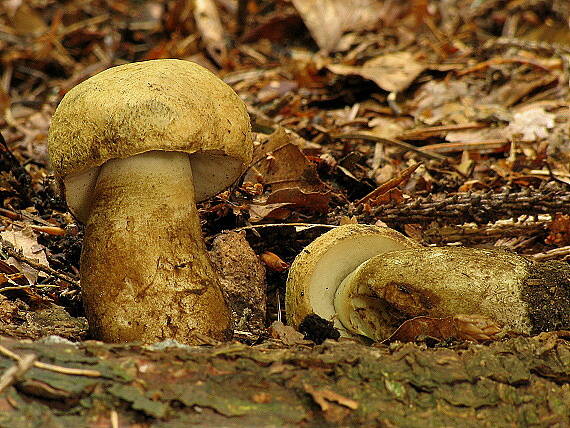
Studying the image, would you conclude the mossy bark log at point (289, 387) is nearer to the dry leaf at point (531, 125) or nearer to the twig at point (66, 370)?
the twig at point (66, 370)

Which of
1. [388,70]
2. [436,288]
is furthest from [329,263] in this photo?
[388,70]

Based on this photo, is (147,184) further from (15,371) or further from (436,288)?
(436,288)

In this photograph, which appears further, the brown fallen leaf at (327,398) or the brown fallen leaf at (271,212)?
the brown fallen leaf at (271,212)

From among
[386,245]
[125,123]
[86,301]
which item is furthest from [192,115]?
[386,245]

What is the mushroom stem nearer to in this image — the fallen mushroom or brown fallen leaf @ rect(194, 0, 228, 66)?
the fallen mushroom

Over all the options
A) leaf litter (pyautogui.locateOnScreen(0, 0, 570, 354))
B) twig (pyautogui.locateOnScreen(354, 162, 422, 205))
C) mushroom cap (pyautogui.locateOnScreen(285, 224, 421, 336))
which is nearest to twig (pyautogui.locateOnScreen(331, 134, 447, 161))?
leaf litter (pyautogui.locateOnScreen(0, 0, 570, 354))

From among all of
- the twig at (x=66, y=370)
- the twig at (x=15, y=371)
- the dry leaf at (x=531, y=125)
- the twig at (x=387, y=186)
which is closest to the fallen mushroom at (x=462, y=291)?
the twig at (x=387, y=186)

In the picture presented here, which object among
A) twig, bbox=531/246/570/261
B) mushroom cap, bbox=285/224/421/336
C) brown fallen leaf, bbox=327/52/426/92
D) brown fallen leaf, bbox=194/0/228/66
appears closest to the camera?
mushroom cap, bbox=285/224/421/336
